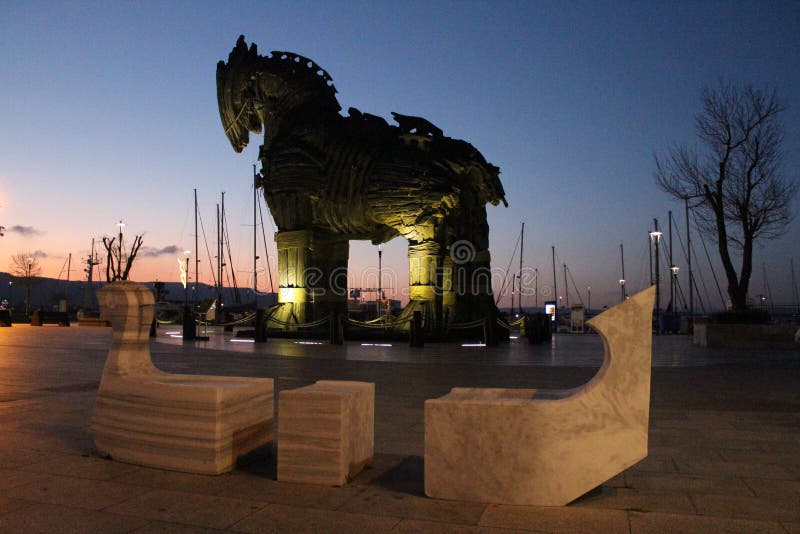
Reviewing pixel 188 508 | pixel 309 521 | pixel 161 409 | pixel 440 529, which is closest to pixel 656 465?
pixel 440 529

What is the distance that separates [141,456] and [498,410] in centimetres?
308

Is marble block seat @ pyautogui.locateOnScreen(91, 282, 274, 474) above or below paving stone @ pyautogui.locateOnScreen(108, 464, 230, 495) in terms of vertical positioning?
above

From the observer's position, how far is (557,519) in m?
4.24

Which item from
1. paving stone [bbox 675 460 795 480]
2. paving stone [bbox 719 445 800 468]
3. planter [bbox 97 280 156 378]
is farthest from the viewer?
planter [bbox 97 280 156 378]

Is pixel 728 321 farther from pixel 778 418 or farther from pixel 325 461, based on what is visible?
pixel 325 461

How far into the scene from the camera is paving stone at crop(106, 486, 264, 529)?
4211mm

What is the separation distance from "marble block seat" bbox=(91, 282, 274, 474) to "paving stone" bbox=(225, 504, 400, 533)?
1.11 meters

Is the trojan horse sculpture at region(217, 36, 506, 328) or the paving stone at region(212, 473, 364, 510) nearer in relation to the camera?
the paving stone at region(212, 473, 364, 510)

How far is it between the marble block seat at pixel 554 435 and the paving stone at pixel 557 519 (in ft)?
0.34

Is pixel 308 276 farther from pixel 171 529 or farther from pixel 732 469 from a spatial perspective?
pixel 171 529

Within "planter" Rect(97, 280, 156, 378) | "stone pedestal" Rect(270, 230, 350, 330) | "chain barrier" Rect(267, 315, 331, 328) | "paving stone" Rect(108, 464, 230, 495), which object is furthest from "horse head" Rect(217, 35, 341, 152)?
"paving stone" Rect(108, 464, 230, 495)

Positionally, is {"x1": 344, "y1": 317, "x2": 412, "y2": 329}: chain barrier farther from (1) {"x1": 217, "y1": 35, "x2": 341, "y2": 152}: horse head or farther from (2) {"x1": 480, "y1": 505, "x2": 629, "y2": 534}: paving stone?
(2) {"x1": 480, "y1": 505, "x2": 629, "y2": 534}: paving stone

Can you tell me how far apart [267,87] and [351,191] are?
552cm

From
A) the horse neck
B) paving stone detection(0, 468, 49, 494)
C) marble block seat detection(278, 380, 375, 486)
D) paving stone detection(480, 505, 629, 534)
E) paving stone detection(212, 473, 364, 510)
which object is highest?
the horse neck
